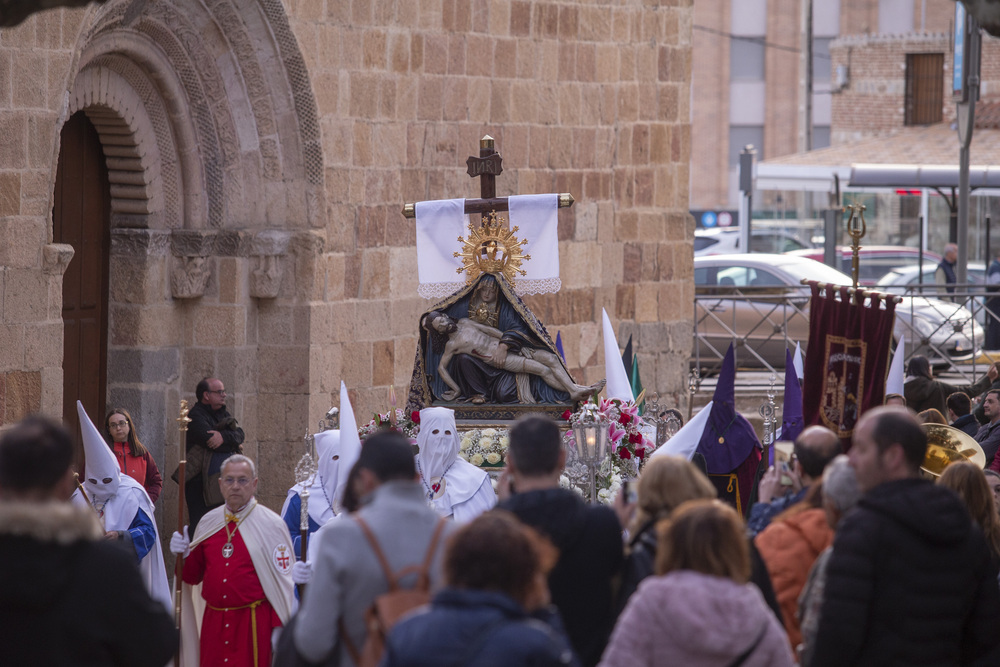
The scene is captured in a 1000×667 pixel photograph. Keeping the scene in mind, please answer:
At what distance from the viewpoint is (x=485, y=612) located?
11.5 ft

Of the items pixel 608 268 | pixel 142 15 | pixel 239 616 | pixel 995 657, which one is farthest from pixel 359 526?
pixel 608 268

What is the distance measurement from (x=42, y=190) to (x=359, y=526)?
16.1 feet

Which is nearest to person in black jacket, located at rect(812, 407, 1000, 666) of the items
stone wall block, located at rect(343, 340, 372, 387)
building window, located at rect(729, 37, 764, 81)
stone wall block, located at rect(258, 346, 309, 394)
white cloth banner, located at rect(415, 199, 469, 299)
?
white cloth banner, located at rect(415, 199, 469, 299)

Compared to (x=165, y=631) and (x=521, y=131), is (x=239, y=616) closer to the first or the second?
(x=165, y=631)

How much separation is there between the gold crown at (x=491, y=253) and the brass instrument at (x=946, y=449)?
2526 mm

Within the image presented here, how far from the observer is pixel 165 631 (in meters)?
4.00

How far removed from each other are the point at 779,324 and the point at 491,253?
7.34 meters

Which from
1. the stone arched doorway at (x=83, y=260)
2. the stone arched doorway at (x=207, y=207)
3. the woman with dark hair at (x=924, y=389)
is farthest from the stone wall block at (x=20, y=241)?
the woman with dark hair at (x=924, y=389)

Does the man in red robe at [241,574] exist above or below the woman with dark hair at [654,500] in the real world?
below

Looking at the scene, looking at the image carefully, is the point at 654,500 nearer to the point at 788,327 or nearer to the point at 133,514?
the point at 133,514

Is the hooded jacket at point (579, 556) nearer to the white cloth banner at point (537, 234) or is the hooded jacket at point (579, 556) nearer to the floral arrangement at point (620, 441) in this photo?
the floral arrangement at point (620, 441)

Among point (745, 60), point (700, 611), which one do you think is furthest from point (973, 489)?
point (745, 60)

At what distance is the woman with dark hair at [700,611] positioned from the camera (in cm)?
399

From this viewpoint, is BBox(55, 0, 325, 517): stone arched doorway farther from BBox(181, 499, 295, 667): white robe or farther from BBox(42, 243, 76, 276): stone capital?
BBox(181, 499, 295, 667): white robe
